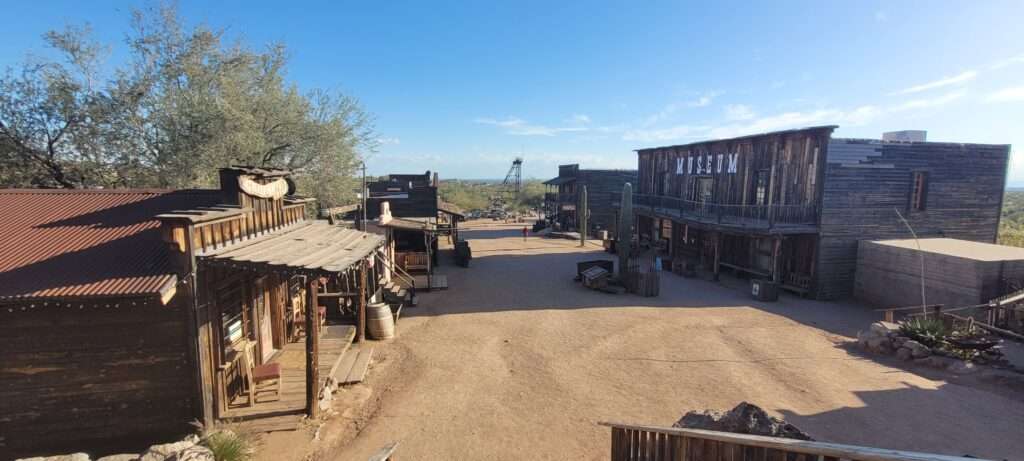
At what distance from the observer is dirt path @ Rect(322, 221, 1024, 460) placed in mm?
7668

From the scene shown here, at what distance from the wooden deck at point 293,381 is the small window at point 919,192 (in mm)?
21814

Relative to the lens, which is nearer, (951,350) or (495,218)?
(951,350)

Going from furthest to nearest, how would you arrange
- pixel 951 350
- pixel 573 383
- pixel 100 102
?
1. pixel 100 102
2. pixel 951 350
3. pixel 573 383

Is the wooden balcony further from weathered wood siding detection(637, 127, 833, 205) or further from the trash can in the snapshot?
the trash can

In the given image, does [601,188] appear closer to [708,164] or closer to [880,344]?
[708,164]

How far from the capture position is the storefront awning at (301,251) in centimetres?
691

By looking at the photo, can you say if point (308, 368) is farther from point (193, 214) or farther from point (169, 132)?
point (169, 132)

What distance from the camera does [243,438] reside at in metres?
6.90

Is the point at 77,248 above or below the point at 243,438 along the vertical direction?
above

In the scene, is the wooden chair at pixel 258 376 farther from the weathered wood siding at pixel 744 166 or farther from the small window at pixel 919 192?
the small window at pixel 919 192

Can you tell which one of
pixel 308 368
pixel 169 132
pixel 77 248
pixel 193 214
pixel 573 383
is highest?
pixel 169 132

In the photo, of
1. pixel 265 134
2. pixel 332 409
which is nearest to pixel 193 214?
pixel 332 409

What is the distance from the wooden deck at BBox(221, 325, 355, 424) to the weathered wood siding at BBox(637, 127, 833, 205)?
1786 centimetres

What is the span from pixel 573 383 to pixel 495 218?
4306 cm
